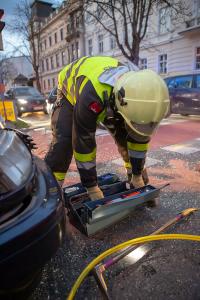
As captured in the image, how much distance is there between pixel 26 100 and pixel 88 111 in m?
10.6

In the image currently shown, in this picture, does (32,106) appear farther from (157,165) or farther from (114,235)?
(114,235)

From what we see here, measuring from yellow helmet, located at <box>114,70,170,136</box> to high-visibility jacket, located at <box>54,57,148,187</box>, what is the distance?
0.14 meters

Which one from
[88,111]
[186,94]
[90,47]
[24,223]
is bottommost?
[24,223]

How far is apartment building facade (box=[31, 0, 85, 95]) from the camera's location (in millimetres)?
31881

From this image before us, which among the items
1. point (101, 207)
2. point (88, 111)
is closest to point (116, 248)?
point (101, 207)

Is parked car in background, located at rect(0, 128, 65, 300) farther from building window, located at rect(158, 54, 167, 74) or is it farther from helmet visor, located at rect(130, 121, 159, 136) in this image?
building window, located at rect(158, 54, 167, 74)

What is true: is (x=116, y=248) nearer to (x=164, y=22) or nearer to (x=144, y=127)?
(x=144, y=127)

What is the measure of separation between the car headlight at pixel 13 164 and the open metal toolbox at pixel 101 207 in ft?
2.26

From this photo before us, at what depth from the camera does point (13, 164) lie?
54.1 inches

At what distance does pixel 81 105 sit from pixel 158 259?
1223 mm

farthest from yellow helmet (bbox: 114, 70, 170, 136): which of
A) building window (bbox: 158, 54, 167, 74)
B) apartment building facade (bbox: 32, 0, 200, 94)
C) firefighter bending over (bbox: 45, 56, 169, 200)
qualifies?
building window (bbox: 158, 54, 167, 74)

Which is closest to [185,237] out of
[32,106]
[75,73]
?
[75,73]

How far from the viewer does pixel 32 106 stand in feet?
39.5

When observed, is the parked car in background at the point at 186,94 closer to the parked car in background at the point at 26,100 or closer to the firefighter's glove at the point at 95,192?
the parked car in background at the point at 26,100
